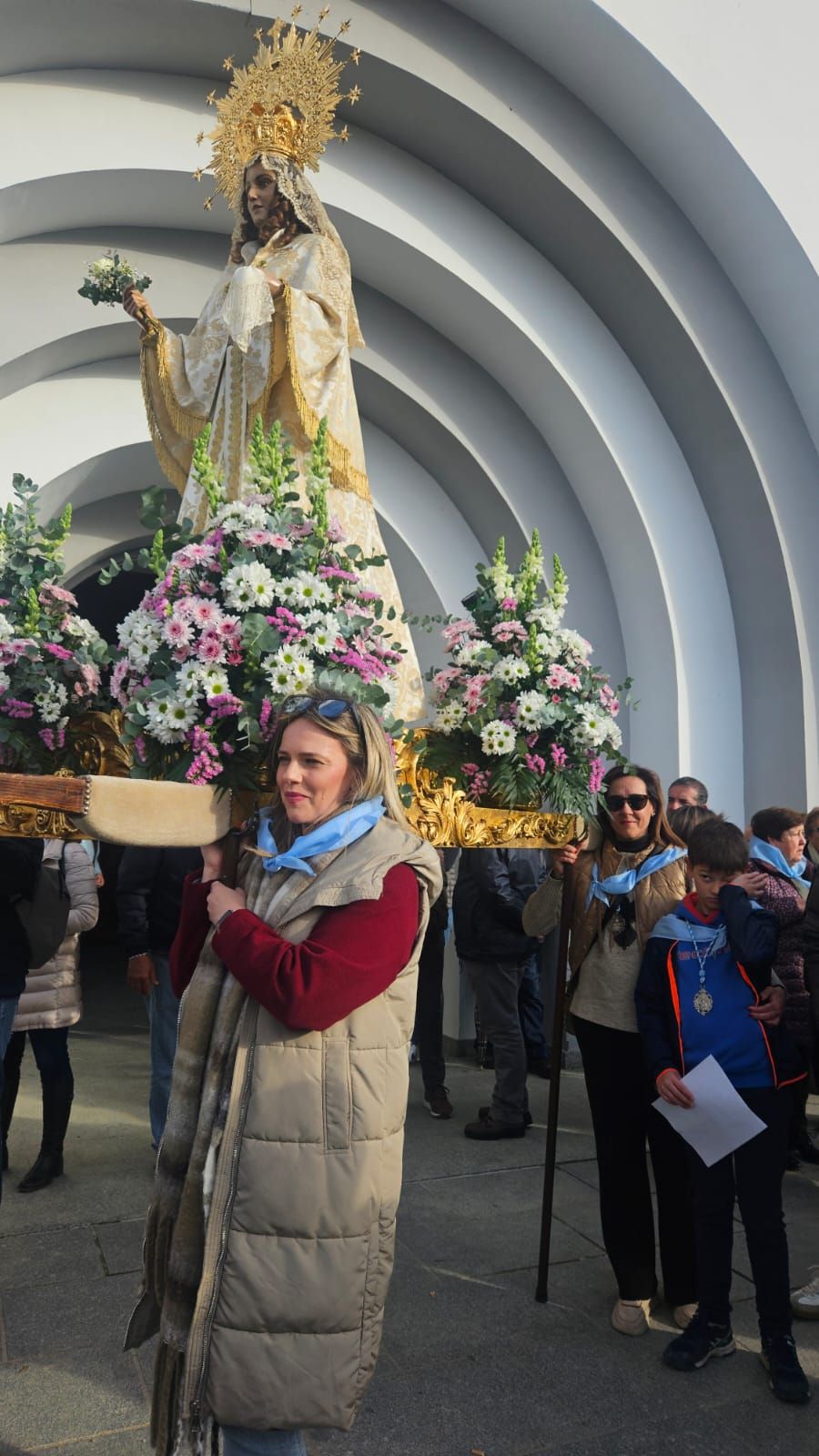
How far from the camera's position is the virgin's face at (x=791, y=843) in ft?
16.4

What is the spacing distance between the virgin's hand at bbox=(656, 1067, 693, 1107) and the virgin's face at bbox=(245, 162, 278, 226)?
342 cm

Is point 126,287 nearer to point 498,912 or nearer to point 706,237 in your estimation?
point 498,912

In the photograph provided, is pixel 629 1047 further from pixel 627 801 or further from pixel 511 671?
pixel 511 671

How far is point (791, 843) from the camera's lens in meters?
4.99

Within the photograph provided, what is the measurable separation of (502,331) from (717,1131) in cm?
629

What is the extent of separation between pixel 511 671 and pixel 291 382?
1.39 m

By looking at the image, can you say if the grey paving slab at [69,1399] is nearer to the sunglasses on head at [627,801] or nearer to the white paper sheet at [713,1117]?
the white paper sheet at [713,1117]

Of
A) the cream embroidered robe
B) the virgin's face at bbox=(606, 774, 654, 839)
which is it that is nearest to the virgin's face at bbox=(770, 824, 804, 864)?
the virgin's face at bbox=(606, 774, 654, 839)

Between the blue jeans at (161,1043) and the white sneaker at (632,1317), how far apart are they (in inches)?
85.5

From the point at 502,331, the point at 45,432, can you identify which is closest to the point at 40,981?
the point at 45,432

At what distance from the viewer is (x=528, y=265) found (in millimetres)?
7918

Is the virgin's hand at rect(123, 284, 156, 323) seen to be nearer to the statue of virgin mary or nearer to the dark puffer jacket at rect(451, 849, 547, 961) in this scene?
the statue of virgin mary

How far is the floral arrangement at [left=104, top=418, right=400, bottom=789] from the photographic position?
8.50 feet

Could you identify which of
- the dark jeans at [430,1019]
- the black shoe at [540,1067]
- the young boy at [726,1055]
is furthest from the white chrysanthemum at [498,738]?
the black shoe at [540,1067]
